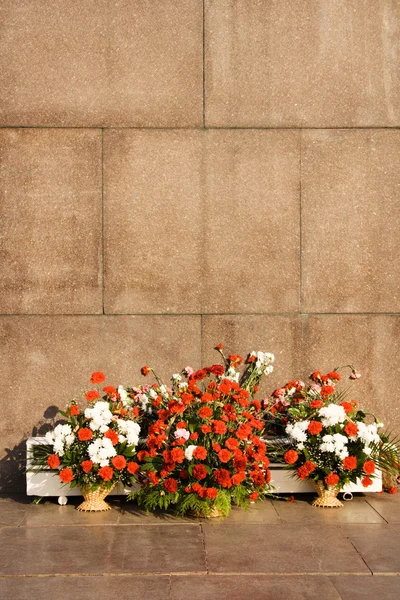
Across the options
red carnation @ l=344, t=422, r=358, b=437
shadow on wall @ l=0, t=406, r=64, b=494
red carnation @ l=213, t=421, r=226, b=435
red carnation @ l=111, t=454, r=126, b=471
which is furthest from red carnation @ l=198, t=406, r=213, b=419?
shadow on wall @ l=0, t=406, r=64, b=494

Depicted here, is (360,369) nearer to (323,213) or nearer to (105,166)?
(323,213)

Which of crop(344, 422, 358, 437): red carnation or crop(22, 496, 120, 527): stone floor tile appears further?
crop(344, 422, 358, 437): red carnation

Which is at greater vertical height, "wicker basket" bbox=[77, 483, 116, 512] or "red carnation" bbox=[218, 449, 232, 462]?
"red carnation" bbox=[218, 449, 232, 462]

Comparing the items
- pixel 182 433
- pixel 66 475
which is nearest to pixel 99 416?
pixel 66 475

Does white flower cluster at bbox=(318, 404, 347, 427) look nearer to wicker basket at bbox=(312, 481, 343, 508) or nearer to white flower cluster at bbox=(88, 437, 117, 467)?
wicker basket at bbox=(312, 481, 343, 508)

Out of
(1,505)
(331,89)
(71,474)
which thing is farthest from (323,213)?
(1,505)

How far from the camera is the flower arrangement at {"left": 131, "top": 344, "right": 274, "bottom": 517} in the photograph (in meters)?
6.50

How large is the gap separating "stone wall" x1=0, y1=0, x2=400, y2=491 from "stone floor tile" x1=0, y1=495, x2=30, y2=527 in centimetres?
31

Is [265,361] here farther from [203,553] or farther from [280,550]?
[203,553]

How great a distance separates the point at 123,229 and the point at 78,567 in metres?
3.39

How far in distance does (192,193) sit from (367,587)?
4057mm

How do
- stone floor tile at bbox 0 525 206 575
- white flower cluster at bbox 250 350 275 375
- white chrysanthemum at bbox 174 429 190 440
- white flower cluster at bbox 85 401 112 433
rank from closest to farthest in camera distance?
1. stone floor tile at bbox 0 525 206 575
2. white chrysanthemum at bbox 174 429 190 440
3. white flower cluster at bbox 85 401 112 433
4. white flower cluster at bbox 250 350 275 375

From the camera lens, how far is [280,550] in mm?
5941

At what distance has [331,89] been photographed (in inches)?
316
